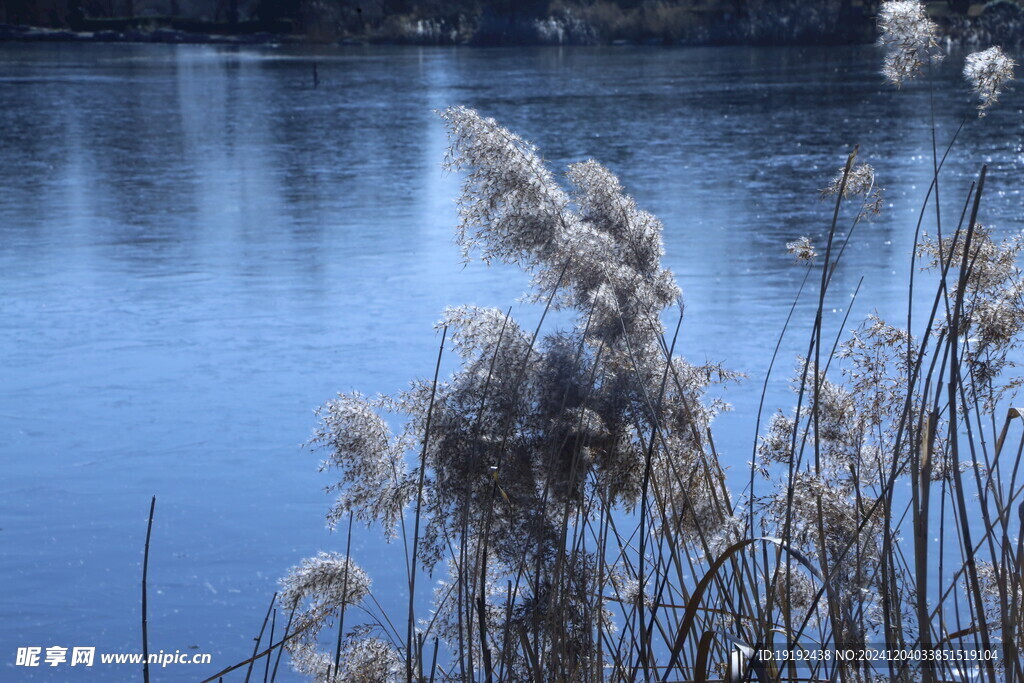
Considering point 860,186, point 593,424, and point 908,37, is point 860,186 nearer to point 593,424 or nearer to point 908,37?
point 908,37

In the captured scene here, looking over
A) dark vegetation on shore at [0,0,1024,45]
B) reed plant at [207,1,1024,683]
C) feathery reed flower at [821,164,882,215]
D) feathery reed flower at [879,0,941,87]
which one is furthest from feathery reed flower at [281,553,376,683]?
dark vegetation on shore at [0,0,1024,45]

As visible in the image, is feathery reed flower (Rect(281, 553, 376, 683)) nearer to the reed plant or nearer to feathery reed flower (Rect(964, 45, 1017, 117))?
the reed plant

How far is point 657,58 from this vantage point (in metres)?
30.2

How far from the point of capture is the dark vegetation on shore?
121 feet

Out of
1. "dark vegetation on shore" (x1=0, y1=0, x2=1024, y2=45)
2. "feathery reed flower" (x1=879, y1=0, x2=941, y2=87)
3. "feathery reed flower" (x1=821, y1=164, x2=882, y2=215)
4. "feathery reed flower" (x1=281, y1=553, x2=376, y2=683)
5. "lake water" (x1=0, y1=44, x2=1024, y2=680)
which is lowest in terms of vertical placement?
"lake water" (x1=0, y1=44, x2=1024, y2=680)

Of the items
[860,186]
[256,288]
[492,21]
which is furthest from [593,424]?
[492,21]

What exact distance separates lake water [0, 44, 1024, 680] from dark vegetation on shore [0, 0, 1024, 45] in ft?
67.1

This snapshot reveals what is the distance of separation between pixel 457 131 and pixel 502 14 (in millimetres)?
45232

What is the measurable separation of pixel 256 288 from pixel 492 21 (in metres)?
39.2

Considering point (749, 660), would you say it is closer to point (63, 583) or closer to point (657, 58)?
point (63, 583)

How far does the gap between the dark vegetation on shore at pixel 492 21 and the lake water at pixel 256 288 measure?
2044 centimetres

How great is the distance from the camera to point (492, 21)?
1724 inches

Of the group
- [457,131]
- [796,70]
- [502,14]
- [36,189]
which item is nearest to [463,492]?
[457,131]

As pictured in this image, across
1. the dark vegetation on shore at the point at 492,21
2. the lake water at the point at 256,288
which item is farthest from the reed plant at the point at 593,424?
the dark vegetation on shore at the point at 492,21
